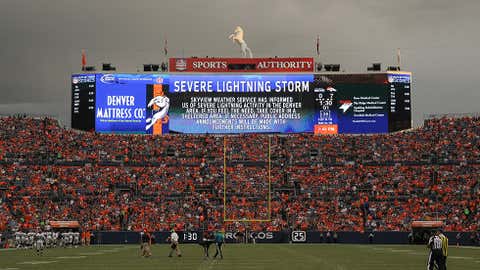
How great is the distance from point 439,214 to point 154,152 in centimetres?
2669

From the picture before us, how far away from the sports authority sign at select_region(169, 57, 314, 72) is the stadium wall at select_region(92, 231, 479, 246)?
1826 cm

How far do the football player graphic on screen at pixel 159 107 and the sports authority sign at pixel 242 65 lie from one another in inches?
137

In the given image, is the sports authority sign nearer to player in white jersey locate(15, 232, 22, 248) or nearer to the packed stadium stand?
the packed stadium stand

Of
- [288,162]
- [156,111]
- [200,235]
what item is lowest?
[200,235]

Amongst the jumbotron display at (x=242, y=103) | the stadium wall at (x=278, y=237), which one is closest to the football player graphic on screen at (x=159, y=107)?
the jumbotron display at (x=242, y=103)

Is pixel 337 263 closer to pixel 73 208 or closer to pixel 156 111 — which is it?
pixel 73 208

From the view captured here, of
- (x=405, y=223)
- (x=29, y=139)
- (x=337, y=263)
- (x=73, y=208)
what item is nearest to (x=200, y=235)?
(x=73, y=208)

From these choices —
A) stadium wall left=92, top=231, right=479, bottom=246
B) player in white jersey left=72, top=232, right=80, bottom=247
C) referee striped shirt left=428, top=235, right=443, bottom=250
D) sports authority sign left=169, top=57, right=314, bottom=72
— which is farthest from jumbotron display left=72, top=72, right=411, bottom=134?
referee striped shirt left=428, top=235, right=443, bottom=250

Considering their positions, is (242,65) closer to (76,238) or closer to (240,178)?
(240,178)

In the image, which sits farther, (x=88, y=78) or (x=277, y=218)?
(x=88, y=78)

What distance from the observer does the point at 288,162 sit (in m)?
72.4

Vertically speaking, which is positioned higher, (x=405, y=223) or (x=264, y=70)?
(x=264, y=70)

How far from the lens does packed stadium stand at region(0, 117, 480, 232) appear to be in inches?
2514

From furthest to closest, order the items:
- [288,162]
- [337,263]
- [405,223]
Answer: [288,162] → [405,223] → [337,263]
